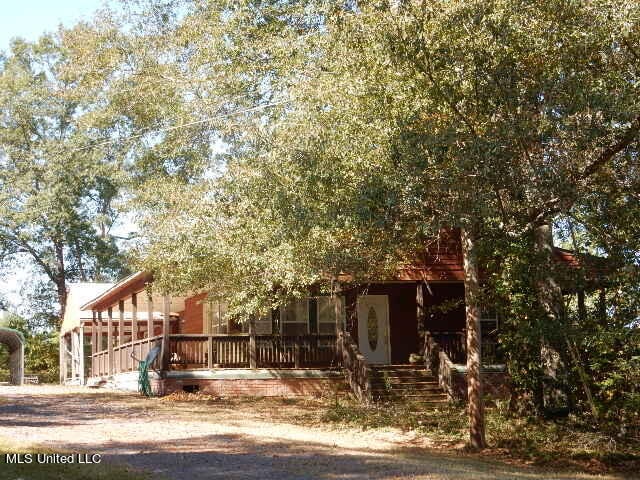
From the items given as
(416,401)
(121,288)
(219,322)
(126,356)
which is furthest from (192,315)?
(416,401)

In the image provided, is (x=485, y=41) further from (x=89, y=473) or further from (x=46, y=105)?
(x=46, y=105)

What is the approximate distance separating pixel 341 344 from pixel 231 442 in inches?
337

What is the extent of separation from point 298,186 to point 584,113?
182 inches

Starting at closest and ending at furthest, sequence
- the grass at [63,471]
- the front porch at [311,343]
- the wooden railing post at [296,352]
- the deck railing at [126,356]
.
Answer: the grass at [63,471]
the front porch at [311,343]
the wooden railing post at [296,352]
the deck railing at [126,356]

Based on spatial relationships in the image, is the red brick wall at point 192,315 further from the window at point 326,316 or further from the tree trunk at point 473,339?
the tree trunk at point 473,339

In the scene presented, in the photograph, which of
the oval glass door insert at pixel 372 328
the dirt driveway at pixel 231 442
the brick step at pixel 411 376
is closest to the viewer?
the dirt driveway at pixel 231 442

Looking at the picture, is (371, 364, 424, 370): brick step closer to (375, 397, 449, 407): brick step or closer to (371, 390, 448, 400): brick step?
(371, 390, 448, 400): brick step

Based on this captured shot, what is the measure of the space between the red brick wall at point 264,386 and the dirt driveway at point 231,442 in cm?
168

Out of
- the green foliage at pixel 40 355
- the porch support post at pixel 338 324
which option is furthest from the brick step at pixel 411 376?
the green foliage at pixel 40 355

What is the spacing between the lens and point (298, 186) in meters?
13.7

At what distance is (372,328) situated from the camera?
25125 millimetres

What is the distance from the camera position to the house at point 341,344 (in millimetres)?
21656

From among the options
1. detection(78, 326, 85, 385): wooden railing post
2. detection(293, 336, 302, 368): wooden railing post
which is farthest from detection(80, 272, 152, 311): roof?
detection(293, 336, 302, 368): wooden railing post

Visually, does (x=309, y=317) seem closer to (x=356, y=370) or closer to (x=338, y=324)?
(x=338, y=324)
